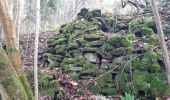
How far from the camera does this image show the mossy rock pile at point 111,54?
6672mm

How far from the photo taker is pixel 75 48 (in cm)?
816

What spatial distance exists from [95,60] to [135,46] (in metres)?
1.13

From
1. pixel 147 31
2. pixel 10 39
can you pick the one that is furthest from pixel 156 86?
pixel 10 39

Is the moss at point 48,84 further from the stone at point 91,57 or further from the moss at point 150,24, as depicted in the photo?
the moss at point 150,24

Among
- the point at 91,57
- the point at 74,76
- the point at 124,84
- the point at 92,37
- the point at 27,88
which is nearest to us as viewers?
the point at 27,88

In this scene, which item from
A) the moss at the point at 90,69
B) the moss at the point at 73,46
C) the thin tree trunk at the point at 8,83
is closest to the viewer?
the thin tree trunk at the point at 8,83

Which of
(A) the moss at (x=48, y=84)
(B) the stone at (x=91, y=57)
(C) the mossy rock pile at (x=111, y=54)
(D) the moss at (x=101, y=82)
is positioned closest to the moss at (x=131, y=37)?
(C) the mossy rock pile at (x=111, y=54)

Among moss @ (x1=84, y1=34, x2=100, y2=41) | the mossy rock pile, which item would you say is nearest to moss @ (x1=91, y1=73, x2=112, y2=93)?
the mossy rock pile

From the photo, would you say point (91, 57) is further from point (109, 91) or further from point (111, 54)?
point (109, 91)

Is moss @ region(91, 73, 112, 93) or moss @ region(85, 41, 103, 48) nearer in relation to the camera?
moss @ region(91, 73, 112, 93)

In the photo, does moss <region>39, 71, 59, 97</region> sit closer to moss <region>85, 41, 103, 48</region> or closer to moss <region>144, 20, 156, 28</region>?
moss <region>85, 41, 103, 48</region>

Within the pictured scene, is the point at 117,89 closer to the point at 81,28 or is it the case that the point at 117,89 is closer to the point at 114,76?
the point at 114,76

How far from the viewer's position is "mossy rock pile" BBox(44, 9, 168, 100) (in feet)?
21.9

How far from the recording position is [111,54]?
742cm
